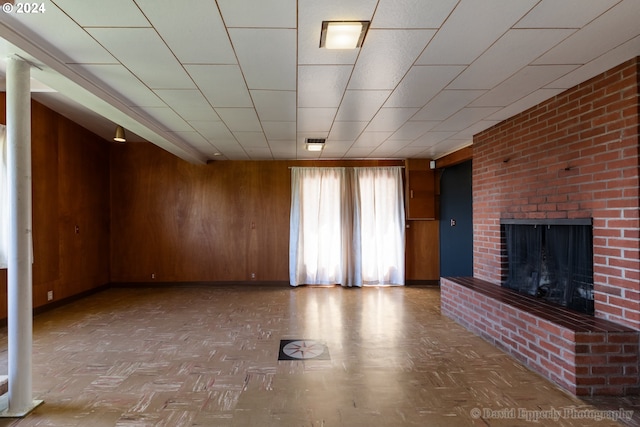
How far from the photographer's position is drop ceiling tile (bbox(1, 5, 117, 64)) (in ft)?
6.30

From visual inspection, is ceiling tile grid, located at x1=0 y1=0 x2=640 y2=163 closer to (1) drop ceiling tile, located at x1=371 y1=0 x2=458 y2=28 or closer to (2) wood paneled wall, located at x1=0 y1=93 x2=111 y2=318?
(1) drop ceiling tile, located at x1=371 y1=0 x2=458 y2=28

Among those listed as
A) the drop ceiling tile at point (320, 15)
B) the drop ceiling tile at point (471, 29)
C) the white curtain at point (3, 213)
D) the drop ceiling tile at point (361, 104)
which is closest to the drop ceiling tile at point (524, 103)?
the drop ceiling tile at point (471, 29)

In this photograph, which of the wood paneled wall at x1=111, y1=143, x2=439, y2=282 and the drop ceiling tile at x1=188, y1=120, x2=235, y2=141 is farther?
the wood paneled wall at x1=111, y1=143, x2=439, y2=282

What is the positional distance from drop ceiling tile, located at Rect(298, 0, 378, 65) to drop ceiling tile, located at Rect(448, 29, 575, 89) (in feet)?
3.05

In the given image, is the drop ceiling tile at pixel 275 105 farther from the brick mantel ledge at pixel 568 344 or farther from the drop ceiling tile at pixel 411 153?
the brick mantel ledge at pixel 568 344

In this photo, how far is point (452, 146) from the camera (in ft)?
17.6

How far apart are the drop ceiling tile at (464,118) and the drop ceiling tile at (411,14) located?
173 centimetres

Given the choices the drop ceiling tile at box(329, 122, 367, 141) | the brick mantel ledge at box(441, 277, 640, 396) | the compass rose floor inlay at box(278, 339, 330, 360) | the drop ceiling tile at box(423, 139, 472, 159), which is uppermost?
the drop ceiling tile at box(329, 122, 367, 141)

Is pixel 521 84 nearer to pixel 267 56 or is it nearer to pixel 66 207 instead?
pixel 267 56

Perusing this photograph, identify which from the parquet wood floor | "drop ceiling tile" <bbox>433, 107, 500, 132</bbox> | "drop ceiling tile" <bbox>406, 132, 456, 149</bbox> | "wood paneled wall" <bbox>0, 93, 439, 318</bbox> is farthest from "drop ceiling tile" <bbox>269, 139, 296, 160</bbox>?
the parquet wood floor

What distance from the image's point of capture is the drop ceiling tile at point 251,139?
14.9ft

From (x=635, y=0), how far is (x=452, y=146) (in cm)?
363

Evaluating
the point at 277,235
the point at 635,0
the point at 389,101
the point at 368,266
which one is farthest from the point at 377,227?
the point at 635,0

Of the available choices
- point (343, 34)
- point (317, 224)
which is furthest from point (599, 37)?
point (317, 224)
